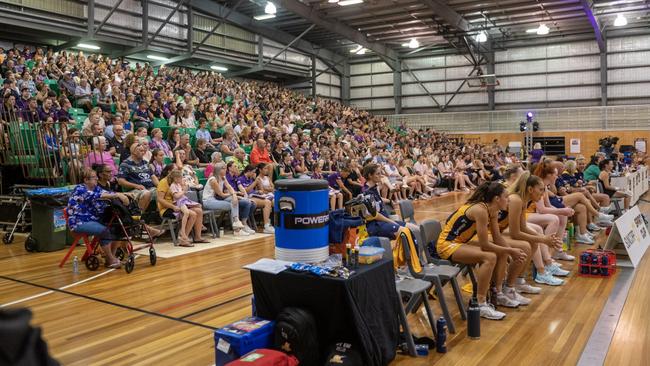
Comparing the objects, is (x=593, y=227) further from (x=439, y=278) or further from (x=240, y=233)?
(x=240, y=233)

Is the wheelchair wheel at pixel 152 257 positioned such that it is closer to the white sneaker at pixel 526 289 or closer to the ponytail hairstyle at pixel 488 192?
the ponytail hairstyle at pixel 488 192

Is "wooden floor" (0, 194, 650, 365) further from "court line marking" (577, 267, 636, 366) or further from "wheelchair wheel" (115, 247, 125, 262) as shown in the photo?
"wheelchair wheel" (115, 247, 125, 262)

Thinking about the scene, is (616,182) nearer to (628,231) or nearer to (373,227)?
(628,231)

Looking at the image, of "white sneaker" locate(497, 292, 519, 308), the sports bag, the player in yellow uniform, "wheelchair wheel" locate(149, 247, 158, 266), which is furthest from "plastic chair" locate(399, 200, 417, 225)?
A: the sports bag

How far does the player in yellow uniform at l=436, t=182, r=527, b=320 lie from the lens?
3967 mm

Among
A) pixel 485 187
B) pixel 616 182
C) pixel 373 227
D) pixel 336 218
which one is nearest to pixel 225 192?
pixel 373 227

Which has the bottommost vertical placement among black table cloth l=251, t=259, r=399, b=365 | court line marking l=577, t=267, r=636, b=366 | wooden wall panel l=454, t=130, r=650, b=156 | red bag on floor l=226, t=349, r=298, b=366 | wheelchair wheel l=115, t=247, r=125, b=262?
court line marking l=577, t=267, r=636, b=366

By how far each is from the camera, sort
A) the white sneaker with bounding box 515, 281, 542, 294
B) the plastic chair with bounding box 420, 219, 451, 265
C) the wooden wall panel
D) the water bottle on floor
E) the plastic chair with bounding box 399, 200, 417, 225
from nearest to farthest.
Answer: the water bottle on floor → the plastic chair with bounding box 420, 219, 451, 265 → the white sneaker with bounding box 515, 281, 542, 294 → the plastic chair with bounding box 399, 200, 417, 225 → the wooden wall panel

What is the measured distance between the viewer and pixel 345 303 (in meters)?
2.77

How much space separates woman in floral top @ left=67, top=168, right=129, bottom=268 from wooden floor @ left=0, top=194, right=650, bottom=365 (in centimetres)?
36

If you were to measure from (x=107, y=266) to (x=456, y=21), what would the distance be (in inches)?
657

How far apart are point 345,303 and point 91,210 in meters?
3.84

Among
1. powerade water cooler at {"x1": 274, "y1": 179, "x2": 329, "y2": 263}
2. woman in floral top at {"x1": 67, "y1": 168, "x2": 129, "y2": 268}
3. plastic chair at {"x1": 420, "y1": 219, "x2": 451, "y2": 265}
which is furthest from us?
woman in floral top at {"x1": 67, "y1": 168, "x2": 129, "y2": 268}

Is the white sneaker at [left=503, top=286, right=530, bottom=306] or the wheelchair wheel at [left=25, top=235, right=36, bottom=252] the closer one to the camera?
the white sneaker at [left=503, top=286, right=530, bottom=306]
